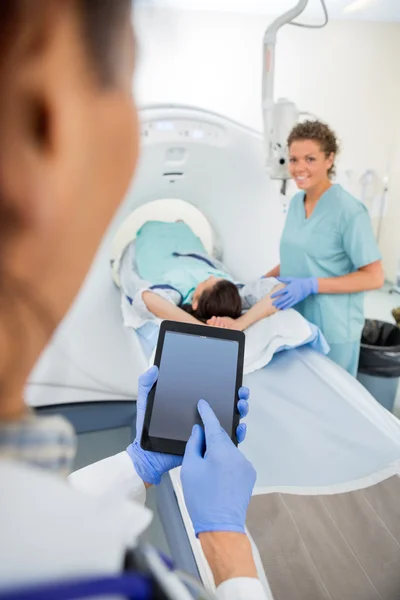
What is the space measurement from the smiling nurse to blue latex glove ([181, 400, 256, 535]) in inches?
43.7

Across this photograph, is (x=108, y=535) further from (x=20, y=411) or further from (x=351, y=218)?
(x=351, y=218)

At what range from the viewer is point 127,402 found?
2023 millimetres

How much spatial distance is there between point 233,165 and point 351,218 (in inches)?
32.6

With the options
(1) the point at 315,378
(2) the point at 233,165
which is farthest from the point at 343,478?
(2) the point at 233,165

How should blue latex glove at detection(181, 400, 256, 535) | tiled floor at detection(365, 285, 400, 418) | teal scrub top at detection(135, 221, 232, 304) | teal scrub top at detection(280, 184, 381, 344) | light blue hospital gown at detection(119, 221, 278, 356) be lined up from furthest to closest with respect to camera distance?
tiled floor at detection(365, 285, 400, 418) → teal scrub top at detection(135, 221, 232, 304) → light blue hospital gown at detection(119, 221, 278, 356) → teal scrub top at detection(280, 184, 381, 344) → blue latex glove at detection(181, 400, 256, 535)

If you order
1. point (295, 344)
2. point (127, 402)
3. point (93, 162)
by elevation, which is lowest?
point (127, 402)

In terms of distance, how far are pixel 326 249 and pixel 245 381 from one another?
0.63 metres

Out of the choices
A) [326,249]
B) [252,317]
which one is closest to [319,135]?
[326,249]

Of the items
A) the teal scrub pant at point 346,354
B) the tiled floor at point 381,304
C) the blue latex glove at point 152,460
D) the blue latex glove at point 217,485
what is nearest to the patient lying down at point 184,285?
the teal scrub pant at point 346,354

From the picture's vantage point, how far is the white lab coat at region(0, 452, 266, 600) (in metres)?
0.21

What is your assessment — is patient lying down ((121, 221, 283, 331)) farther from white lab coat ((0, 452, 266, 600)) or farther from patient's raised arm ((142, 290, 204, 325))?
white lab coat ((0, 452, 266, 600))

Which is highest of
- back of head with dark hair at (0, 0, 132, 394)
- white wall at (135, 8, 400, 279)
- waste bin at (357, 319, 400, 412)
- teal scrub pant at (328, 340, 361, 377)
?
white wall at (135, 8, 400, 279)

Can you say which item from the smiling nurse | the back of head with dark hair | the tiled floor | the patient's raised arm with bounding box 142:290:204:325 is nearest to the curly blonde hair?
the smiling nurse

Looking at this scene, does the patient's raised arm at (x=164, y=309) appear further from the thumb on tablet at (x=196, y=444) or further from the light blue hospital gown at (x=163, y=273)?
the thumb on tablet at (x=196, y=444)
